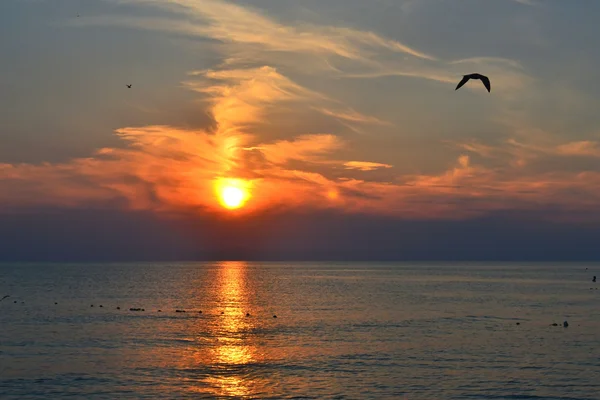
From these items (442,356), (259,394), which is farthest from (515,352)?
(259,394)

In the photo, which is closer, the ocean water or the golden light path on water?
the ocean water

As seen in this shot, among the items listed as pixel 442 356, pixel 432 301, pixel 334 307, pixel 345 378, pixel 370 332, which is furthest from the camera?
pixel 432 301

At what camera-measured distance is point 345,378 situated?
2142 inches

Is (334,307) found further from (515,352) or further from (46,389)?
(46,389)

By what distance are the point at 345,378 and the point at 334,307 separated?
6984 centimetres

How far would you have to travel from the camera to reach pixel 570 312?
4281 inches

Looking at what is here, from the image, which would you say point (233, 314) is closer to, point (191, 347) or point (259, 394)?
point (191, 347)

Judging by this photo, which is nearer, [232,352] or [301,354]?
[301,354]

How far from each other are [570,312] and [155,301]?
7818cm

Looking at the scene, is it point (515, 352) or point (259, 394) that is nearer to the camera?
point (259, 394)

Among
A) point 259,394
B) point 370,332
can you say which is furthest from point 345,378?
point 370,332

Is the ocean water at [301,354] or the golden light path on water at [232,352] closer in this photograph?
the ocean water at [301,354]

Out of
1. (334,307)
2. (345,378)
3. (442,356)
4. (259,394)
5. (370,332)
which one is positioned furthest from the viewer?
(334,307)

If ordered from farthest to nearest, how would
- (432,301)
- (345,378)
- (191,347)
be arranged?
(432,301) → (191,347) → (345,378)
